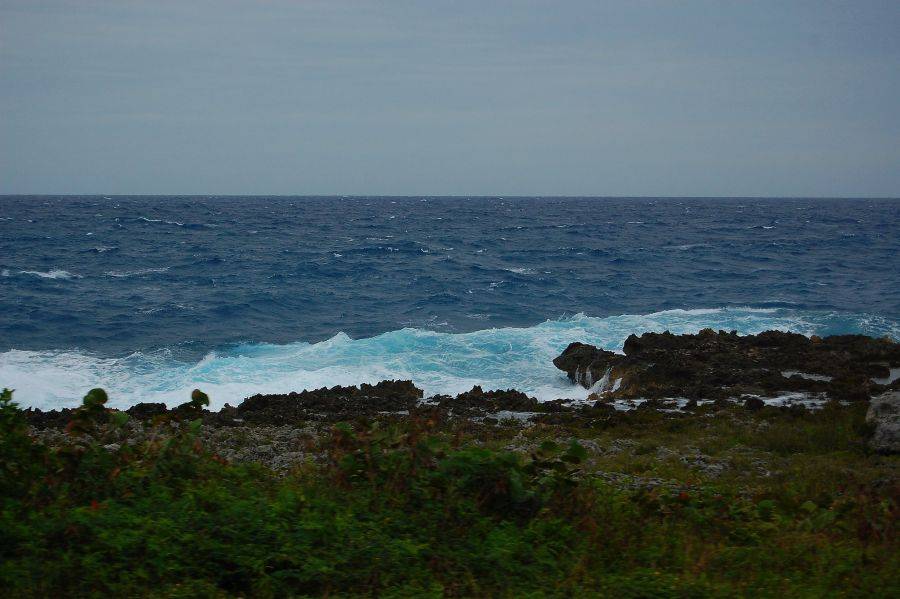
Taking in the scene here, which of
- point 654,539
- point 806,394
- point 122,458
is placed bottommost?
point 806,394

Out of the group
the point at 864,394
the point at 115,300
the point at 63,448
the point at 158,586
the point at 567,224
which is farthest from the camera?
the point at 567,224

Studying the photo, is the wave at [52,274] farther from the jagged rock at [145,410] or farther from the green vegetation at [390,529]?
the green vegetation at [390,529]

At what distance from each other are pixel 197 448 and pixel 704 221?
87.6 m

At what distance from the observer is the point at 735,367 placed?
62.2 feet

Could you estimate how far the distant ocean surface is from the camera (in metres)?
20.9

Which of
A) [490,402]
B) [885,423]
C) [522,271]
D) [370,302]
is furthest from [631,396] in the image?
[522,271]

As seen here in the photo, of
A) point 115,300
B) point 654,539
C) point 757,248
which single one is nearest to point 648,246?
point 757,248

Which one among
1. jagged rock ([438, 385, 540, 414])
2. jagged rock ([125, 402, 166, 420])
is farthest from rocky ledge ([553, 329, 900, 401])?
jagged rock ([125, 402, 166, 420])

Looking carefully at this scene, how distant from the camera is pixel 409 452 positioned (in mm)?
6141

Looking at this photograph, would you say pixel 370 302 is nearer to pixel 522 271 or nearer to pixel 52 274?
pixel 522 271

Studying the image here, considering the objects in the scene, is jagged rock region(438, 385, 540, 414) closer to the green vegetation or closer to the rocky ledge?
the rocky ledge

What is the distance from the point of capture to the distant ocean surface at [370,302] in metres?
20.9

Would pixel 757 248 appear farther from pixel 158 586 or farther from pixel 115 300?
pixel 158 586

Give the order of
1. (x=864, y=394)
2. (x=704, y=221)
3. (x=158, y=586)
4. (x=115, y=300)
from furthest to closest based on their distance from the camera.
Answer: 1. (x=704, y=221)
2. (x=115, y=300)
3. (x=864, y=394)
4. (x=158, y=586)
